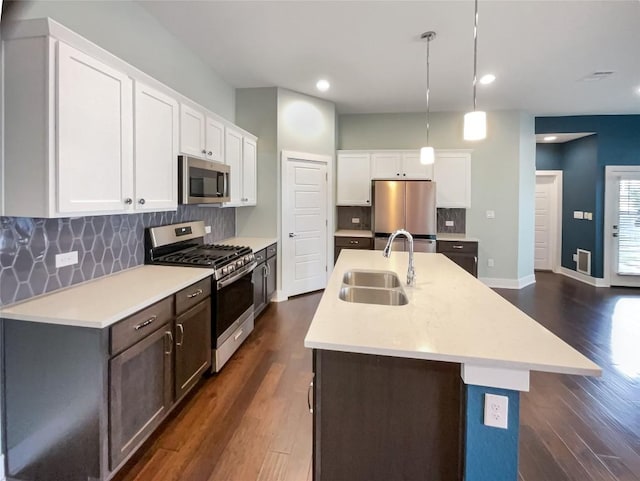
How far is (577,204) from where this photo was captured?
623 cm

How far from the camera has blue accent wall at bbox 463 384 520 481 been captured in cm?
118

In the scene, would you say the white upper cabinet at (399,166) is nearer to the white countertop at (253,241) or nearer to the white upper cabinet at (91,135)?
the white countertop at (253,241)

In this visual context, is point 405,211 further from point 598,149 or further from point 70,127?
point 70,127

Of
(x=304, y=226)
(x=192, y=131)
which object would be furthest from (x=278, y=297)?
(x=192, y=131)

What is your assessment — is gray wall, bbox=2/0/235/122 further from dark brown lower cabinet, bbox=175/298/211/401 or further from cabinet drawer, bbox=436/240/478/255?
cabinet drawer, bbox=436/240/478/255

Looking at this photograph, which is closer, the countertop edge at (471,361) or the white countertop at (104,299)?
the countertop edge at (471,361)

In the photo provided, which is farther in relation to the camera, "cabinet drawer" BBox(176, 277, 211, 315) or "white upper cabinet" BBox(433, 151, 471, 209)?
"white upper cabinet" BBox(433, 151, 471, 209)

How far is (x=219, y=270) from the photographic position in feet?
8.59

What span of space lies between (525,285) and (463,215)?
1.60m

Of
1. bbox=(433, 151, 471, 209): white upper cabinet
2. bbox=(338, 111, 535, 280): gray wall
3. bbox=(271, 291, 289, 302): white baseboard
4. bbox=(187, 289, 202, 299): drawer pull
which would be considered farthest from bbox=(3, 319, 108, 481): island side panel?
bbox=(338, 111, 535, 280): gray wall

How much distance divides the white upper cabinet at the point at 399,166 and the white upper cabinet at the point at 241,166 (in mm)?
2014

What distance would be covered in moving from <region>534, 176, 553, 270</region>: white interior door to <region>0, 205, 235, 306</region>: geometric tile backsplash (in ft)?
23.5

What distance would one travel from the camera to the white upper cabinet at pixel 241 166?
370cm

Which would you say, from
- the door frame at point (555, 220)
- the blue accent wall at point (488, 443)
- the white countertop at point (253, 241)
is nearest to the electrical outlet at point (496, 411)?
the blue accent wall at point (488, 443)
